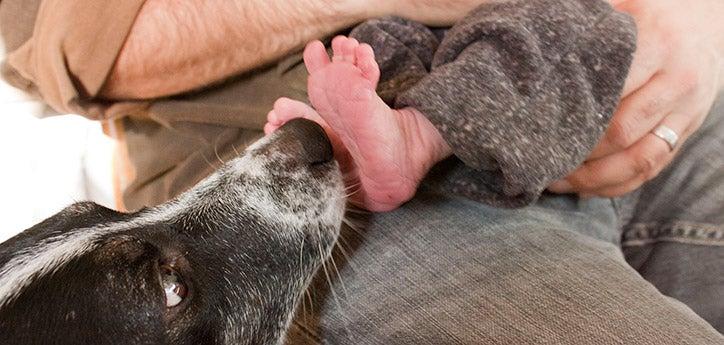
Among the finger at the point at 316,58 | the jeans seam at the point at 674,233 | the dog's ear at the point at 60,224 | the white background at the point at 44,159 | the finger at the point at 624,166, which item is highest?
the finger at the point at 316,58

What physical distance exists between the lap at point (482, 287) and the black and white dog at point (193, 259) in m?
0.06

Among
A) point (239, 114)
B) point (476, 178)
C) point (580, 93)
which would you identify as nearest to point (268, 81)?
point (239, 114)

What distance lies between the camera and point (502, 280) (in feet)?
3.01

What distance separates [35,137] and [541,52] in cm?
88

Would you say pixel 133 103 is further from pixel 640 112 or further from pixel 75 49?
pixel 640 112

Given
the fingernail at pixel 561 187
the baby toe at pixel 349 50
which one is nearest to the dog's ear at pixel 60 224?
the baby toe at pixel 349 50

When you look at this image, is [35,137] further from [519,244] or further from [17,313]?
[519,244]

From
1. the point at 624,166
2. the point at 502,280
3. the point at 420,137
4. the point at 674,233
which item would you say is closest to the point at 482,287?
the point at 502,280

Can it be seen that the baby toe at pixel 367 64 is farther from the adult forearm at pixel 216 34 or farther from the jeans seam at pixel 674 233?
the jeans seam at pixel 674 233

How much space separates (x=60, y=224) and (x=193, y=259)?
0.60ft

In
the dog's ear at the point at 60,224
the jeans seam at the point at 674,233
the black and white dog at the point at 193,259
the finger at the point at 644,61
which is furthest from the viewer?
the jeans seam at the point at 674,233

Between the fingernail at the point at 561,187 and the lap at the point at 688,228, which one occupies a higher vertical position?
the fingernail at the point at 561,187

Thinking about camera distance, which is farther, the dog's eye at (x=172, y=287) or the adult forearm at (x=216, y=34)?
the adult forearm at (x=216, y=34)

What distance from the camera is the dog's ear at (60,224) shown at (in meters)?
0.89
